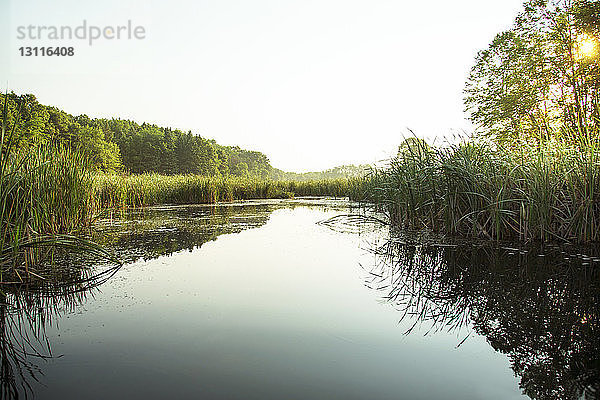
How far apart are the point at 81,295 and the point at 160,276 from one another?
55 centimetres

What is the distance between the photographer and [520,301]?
1.94 meters

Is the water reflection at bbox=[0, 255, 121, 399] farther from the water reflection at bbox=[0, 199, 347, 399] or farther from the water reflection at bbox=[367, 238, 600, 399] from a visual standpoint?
the water reflection at bbox=[367, 238, 600, 399]

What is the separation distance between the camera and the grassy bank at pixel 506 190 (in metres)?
3.35


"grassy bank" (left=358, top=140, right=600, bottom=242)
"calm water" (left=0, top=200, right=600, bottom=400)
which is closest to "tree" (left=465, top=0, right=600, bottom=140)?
"grassy bank" (left=358, top=140, right=600, bottom=242)

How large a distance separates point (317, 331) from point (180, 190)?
432 inches

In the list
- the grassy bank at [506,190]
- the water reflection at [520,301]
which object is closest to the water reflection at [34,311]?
the water reflection at [520,301]

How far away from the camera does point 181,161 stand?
50062mm

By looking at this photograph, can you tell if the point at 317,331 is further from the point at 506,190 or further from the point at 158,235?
the point at 158,235

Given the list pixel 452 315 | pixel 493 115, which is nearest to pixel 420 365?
pixel 452 315

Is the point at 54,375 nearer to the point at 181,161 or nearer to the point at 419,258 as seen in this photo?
the point at 419,258

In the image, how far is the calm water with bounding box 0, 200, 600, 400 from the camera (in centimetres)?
119

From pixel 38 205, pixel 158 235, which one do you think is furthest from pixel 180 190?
pixel 38 205

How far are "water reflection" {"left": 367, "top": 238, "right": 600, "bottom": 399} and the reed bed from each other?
5527 mm

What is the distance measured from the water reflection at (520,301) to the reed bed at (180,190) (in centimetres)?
553
